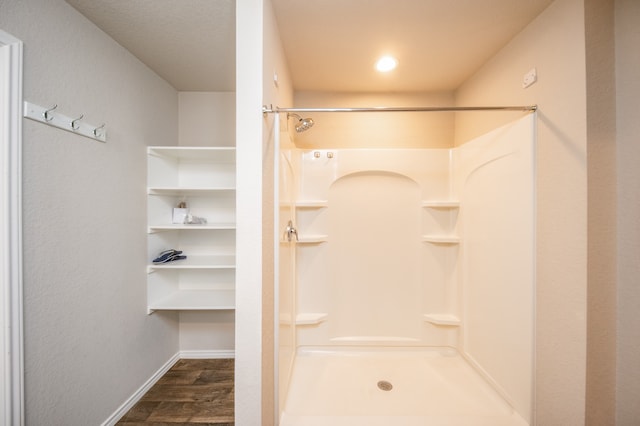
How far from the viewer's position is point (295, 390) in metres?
1.72

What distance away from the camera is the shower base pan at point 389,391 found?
1480 millimetres

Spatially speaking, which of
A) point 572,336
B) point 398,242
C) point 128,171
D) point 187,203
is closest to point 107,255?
point 128,171

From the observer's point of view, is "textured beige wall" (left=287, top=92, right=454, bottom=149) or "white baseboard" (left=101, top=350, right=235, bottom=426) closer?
"white baseboard" (left=101, top=350, right=235, bottom=426)

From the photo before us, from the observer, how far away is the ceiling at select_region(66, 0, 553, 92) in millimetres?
1371

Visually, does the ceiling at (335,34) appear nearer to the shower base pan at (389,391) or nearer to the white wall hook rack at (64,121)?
the white wall hook rack at (64,121)

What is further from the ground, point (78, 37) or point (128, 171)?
point (78, 37)

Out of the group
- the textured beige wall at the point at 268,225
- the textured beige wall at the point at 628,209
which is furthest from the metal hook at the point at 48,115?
the textured beige wall at the point at 628,209

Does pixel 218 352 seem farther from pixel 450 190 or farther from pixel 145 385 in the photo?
pixel 450 190

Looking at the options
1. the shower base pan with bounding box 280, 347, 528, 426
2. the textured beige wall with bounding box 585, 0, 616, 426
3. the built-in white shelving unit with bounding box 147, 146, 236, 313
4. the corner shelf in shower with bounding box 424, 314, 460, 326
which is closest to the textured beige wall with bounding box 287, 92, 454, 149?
the built-in white shelving unit with bounding box 147, 146, 236, 313

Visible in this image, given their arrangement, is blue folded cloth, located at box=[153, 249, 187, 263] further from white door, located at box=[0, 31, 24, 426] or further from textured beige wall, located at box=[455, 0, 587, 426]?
textured beige wall, located at box=[455, 0, 587, 426]

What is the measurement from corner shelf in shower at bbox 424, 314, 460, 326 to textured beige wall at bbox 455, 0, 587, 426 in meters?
0.75

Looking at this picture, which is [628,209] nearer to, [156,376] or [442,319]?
[442,319]

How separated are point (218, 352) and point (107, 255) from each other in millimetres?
1344

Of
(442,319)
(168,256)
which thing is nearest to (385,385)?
(442,319)
